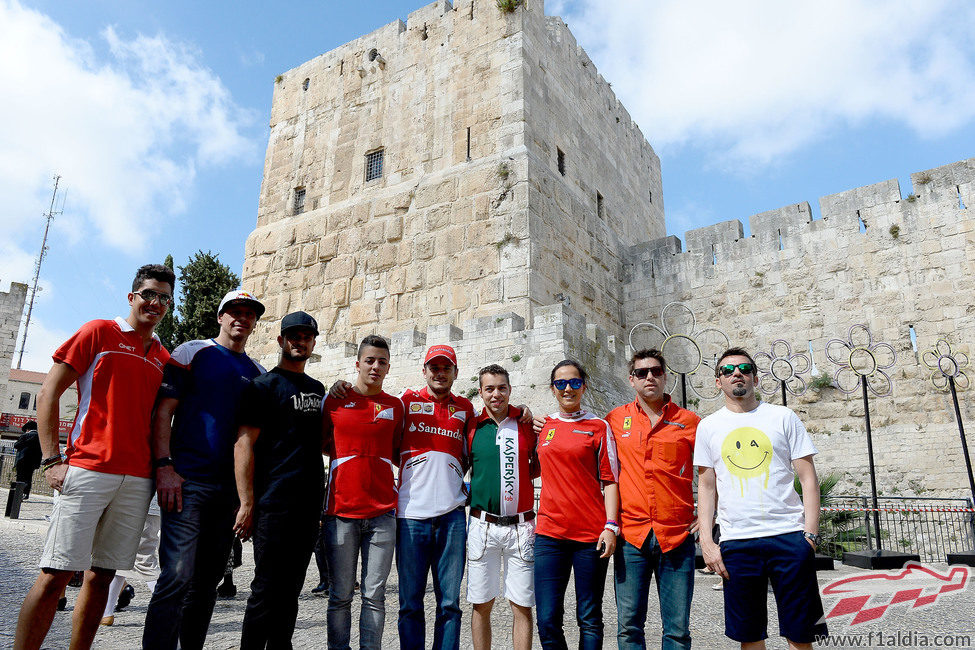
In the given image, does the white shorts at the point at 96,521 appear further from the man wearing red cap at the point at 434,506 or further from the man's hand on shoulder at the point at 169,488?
the man wearing red cap at the point at 434,506

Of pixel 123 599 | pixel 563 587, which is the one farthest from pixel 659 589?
pixel 123 599

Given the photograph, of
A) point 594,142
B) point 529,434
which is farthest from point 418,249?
point 529,434

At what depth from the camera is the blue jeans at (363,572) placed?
3.09 metres

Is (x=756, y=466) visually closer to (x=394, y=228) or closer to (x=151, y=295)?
(x=151, y=295)

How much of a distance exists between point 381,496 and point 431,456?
0.35 m

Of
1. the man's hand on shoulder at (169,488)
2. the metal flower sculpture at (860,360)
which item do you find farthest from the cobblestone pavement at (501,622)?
the metal flower sculpture at (860,360)

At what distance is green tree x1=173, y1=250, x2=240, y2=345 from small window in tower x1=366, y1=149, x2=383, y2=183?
332 inches

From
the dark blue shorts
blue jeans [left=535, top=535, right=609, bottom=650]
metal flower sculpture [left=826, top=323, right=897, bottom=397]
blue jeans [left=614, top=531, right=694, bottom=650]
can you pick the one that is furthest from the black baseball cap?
metal flower sculpture [left=826, top=323, right=897, bottom=397]

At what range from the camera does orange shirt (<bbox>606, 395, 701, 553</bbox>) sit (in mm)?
3182

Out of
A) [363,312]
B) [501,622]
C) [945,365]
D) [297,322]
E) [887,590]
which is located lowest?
[501,622]

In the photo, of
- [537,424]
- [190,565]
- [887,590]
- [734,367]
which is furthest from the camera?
[887,590]

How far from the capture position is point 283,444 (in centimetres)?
318

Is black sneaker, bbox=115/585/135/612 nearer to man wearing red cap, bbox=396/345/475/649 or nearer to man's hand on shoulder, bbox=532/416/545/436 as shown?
man wearing red cap, bbox=396/345/475/649

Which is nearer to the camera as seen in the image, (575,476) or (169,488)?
(169,488)
